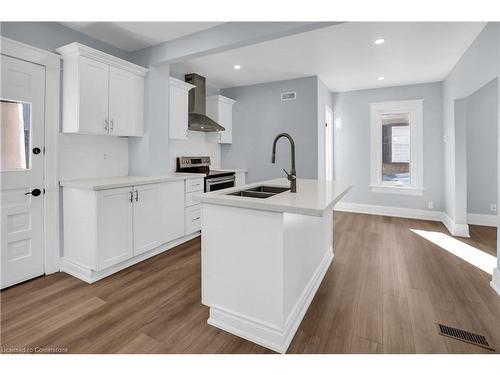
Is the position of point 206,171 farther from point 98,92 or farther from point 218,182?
point 98,92

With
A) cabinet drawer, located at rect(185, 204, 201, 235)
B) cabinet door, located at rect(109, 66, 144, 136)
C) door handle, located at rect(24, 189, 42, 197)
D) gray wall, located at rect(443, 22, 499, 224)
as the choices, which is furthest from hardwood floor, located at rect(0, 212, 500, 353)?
cabinet door, located at rect(109, 66, 144, 136)

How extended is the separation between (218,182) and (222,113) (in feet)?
5.01

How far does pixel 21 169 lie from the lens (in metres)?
2.49

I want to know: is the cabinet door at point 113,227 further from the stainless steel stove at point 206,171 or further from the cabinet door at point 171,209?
the stainless steel stove at point 206,171

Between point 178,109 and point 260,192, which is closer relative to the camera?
point 260,192

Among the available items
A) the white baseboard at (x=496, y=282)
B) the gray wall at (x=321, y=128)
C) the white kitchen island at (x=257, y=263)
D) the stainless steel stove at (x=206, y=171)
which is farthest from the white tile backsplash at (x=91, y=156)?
the white baseboard at (x=496, y=282)

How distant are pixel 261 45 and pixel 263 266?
2.86 metres

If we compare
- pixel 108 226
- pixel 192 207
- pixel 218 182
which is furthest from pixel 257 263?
pixel 218 182

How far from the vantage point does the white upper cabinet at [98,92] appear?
267 centimetres

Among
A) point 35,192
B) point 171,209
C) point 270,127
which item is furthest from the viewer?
point 270,127

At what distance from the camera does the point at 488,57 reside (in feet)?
9.11

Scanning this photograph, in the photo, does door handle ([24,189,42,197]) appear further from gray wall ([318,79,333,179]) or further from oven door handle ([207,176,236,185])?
gray wall ([318,79,333,179])

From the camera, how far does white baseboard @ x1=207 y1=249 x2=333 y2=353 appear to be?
1.66 m
